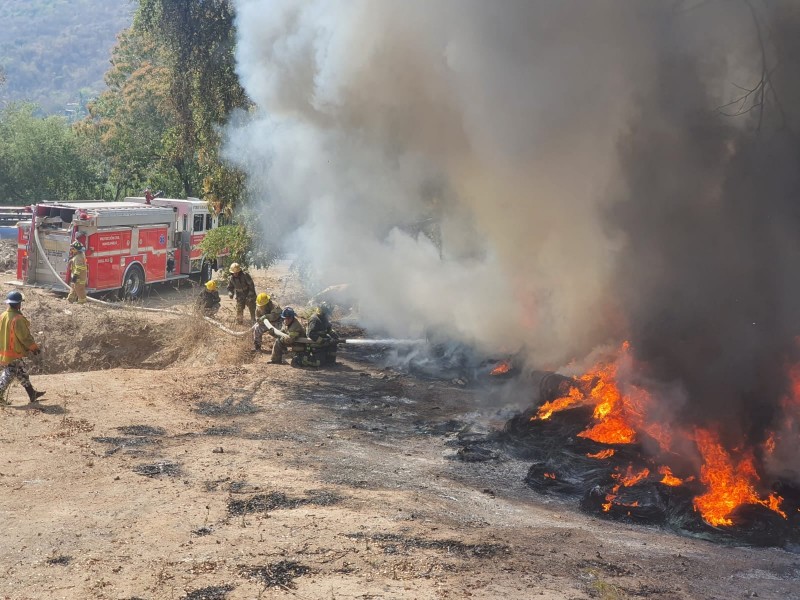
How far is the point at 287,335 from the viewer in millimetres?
13008

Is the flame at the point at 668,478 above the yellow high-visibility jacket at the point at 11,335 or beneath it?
beneath

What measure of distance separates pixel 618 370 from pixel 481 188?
4.78m

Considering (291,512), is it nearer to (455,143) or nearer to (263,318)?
(263,318)

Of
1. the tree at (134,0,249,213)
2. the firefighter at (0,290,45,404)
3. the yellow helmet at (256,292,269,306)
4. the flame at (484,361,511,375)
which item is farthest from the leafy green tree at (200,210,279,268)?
the firefighter at (0,290,45,404)

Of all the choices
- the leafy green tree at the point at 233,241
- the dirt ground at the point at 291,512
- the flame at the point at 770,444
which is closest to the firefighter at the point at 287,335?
the dirt ground at the point at 291,512

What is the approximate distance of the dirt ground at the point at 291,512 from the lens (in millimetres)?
5570

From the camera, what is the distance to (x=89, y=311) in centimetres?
1495

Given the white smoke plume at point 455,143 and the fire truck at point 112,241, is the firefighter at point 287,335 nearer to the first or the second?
the white smoke plume at point 455,143

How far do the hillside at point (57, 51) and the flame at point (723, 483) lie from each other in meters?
130

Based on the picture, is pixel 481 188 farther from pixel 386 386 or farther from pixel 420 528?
pixel 420 528

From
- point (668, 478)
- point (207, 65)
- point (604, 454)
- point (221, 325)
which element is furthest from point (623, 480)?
point (207, 65)

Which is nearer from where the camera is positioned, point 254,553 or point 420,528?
point 254,553

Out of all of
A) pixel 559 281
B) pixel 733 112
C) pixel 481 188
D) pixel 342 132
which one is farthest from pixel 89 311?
pixel 733 112

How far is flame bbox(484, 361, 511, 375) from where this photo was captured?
42.8 feet
